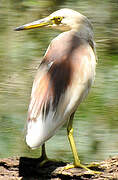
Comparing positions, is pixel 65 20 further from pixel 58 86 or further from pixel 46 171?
pixel 46 171

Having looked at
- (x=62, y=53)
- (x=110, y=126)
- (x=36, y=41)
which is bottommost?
(x=110, y=126)

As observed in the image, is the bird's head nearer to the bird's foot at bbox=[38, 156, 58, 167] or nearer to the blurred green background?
the bird's foot at bbox=[38, 156, 58, 167]

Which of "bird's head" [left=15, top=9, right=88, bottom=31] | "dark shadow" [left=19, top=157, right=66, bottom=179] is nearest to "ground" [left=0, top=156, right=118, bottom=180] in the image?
"dark shadow" [left=19, top=157, right=66, bottom=179]

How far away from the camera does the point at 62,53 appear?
450cm

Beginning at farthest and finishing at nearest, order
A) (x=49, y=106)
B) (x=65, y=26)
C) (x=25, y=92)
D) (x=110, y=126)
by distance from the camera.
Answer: (x=25, y=92) < (x=110, y=126) < (x=65, y=26) < (x=49, y=106)

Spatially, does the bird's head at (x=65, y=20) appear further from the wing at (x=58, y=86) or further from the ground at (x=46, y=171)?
the ground at (x=46, y=171)

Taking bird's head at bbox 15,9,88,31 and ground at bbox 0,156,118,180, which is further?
bird's head at bbox 15,9,88,31

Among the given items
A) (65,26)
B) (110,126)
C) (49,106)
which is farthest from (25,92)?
(49,106)

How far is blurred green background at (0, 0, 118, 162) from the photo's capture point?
6.00 metres

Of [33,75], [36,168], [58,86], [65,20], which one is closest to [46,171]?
[36,168]

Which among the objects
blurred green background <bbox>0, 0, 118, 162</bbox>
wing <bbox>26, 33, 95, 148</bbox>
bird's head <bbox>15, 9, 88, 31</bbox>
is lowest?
blurred green background <bbox>0, 0, 118, 162</bbox>

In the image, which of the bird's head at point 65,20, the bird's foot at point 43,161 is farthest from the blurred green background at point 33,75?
the bird's head at point 65,20

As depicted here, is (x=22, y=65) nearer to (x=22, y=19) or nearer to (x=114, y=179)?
(x=22, y=19)

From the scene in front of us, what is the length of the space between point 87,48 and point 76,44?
0.32 feet
